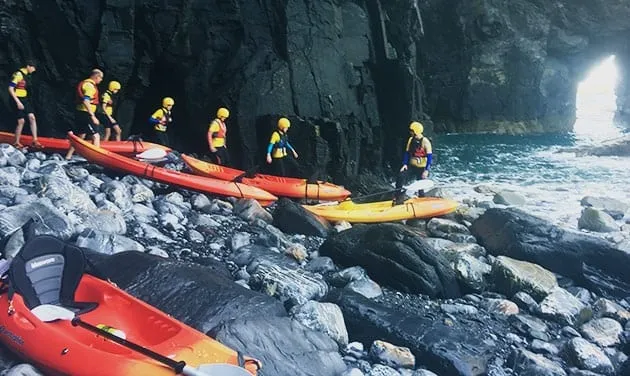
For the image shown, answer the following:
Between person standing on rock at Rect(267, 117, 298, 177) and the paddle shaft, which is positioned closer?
the paddle shaft

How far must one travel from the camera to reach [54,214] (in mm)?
6648

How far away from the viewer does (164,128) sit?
1390 cm

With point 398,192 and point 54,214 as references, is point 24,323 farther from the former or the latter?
point 398,192

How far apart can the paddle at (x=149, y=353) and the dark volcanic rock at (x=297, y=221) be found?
517 centimetres

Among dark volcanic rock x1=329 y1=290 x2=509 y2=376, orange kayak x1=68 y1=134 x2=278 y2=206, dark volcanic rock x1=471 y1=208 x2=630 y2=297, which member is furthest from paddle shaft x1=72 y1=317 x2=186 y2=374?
dark volcanic rock x1=471 y1=208 x2=630 y2=297

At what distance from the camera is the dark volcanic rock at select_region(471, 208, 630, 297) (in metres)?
8.10

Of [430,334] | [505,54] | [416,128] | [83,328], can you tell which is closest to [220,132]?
[416,128]

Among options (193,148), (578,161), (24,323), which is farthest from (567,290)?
(578,161)

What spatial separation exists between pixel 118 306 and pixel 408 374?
287 cm

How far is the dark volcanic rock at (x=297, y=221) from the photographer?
9312 millimetres

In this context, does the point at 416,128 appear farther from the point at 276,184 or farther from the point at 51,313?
the point at 51,313

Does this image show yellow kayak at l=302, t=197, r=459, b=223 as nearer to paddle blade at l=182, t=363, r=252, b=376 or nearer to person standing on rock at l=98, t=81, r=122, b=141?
person standing on rock at l=98, t=81, r=122, b=141

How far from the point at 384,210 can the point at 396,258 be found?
11.1ft

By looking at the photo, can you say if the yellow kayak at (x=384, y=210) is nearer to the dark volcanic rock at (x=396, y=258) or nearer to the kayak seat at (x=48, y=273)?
the dark volcanic rock at (x=396, y=258)
